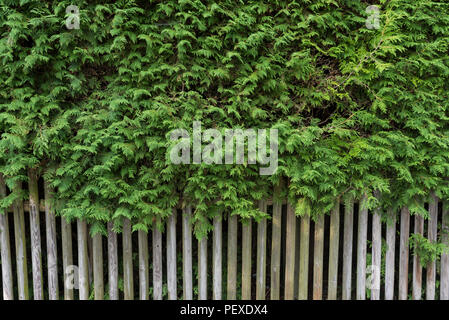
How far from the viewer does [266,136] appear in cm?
326

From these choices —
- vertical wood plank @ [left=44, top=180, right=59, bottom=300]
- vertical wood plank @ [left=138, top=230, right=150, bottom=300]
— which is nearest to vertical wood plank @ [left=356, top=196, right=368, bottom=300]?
vertical wood plank @ [left=138, top=230, right=150, bottom=300]

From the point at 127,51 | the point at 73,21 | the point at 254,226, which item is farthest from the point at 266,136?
the point at 73,21

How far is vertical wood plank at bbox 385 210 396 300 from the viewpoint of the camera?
3648mm

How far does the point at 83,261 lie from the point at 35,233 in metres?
0.60

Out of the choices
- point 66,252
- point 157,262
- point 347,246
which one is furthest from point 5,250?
point 347,246

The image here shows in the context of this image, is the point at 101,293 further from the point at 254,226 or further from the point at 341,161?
the point at 341,161

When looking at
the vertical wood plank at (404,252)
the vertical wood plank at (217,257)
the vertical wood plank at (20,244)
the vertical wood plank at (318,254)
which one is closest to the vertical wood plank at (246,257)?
the vertical wood plank at (217,257)

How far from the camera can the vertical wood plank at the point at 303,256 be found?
11.9 ft

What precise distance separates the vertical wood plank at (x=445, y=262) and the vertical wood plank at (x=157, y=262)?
322cm

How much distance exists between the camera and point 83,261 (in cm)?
357

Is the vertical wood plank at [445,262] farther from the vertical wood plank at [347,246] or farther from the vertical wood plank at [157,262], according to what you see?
the vertical wood plank at [157,262]

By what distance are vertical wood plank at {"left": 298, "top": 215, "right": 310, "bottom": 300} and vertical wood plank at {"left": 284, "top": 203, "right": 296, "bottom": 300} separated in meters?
0.08

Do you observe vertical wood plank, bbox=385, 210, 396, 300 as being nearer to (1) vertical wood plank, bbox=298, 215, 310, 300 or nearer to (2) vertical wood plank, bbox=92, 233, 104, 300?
(1) vertical wood plank, bbox=298, 215, 310, 300

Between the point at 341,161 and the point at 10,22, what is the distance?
138 inches
